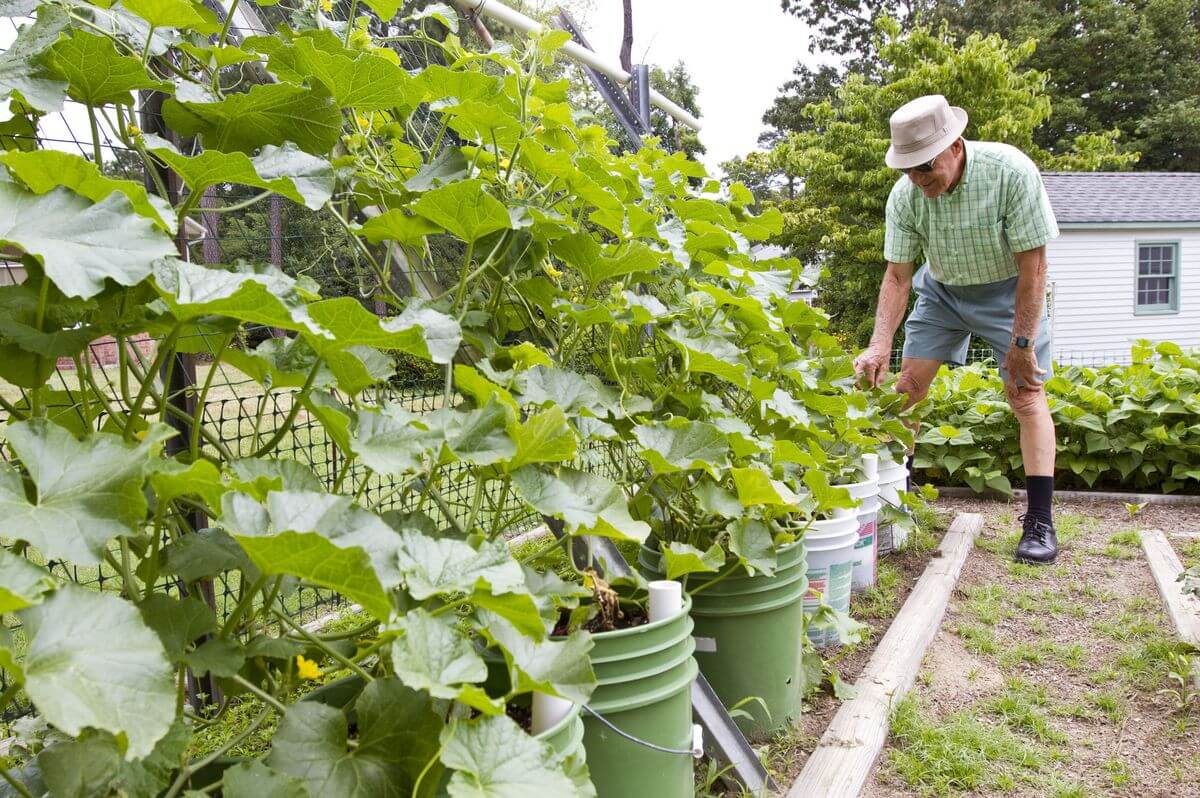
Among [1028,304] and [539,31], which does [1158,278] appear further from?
[539,31]

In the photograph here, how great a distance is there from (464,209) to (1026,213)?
2.54 meters

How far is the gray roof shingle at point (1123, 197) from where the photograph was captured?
14305 millimetres

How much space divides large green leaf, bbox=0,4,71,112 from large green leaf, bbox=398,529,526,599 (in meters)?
0.53

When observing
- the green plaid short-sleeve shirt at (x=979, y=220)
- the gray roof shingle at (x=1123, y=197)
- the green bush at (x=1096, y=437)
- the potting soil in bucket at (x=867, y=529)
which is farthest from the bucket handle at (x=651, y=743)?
the gray roof shingle at (x=1123, y=197)

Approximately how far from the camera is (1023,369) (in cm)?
319

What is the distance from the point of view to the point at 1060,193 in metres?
15.1

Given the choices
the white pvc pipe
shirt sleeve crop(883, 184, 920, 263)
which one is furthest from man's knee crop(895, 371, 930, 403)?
the white pvc pipe

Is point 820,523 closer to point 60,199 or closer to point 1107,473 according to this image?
point 60,199

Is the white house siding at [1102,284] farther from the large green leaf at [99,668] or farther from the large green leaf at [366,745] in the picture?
the large green leaf at [99,668]

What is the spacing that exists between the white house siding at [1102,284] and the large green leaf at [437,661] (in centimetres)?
1535

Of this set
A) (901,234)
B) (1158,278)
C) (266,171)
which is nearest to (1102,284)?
(1158,278)

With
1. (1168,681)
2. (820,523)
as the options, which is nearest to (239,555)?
(820,523)

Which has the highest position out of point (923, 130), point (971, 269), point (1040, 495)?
point (923, 130)

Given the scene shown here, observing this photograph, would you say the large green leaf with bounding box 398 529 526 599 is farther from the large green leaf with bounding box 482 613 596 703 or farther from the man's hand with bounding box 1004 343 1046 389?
the man's hand with bounding box 1004 343 1046 389
